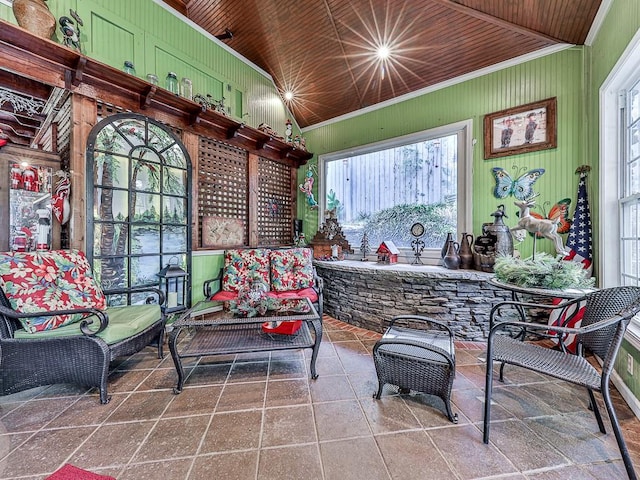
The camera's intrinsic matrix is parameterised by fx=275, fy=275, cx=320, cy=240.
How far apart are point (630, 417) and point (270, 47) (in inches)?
210

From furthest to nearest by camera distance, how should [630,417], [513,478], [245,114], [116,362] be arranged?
[245,114] → [116,362] → [630,417] → [513,478]

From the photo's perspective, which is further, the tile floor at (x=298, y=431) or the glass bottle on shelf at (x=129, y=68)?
the glass bottle on shelf at (x=129, y=68)

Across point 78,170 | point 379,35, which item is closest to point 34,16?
point 78,170

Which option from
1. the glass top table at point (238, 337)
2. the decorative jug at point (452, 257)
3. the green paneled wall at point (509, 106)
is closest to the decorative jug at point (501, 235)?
the green paneled wall at point (509, 106)

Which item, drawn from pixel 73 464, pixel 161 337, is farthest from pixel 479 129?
pixel 73 464

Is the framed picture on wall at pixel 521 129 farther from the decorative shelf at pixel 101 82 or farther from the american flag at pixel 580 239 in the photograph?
the decorative shelf at pixel 101 82

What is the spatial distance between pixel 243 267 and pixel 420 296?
7.57ft

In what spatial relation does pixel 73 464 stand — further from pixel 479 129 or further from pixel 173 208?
pixel 479 129

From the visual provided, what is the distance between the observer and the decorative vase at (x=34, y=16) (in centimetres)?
232

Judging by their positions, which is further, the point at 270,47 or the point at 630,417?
the point at 270,47

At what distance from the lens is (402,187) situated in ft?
13.7

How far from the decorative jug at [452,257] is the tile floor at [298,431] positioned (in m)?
1.28

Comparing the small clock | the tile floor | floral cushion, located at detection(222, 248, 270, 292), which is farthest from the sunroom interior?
floral cushion, located at detection(222, 248, 270, 292)

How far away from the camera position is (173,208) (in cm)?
343
